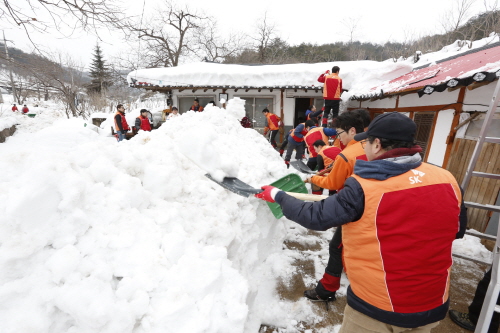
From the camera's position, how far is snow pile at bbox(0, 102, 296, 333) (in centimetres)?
117

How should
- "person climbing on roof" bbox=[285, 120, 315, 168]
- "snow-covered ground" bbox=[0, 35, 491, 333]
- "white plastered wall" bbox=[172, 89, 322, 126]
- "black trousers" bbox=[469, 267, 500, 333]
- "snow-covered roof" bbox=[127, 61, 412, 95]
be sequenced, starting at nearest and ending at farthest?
"snow-covered ground" bbox=[0, 35, 491, 333] < "black trousers" bbox=[469, 267, 500, 333] < "person climbing on roof" bbox=[285, 120, 315, 168] < "snow-covered roof" bbox=[127, 61, 412, 95] < "white plastered wall" bbox=[172, 89, 322, 126]

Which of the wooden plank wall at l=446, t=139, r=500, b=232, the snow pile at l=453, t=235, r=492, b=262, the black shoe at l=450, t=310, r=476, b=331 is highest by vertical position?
the wooden plank wall at l=446, t=139, r=500, b=232

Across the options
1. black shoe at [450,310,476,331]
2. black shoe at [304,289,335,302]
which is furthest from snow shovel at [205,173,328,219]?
black shoe at [450,310,476,331]

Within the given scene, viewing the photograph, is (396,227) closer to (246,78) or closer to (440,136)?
(440,136)

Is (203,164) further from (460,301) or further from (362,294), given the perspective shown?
(460,301)

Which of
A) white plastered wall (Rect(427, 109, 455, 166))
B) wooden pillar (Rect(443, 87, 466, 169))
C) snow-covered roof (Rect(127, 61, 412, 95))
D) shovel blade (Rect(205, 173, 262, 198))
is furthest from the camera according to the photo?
snow-covered roof (Rect(127, 61, 412, 95))

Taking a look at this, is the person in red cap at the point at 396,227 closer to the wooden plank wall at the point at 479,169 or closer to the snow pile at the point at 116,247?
the snow pile at the point at 116,247

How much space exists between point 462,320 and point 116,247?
3.33 m

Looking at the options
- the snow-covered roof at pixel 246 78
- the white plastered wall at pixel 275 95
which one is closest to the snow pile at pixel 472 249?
the snow-covered roof at pixel 246 78

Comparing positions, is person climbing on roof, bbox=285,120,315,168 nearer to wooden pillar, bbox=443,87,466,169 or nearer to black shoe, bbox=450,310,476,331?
wooden pillar, bbox=443,87,466,169

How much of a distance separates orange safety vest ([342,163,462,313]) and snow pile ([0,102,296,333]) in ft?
2.89

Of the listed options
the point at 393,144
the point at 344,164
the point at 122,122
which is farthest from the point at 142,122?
the point at 393,144

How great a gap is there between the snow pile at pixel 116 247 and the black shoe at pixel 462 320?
180cm

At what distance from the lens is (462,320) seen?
7.54ft
